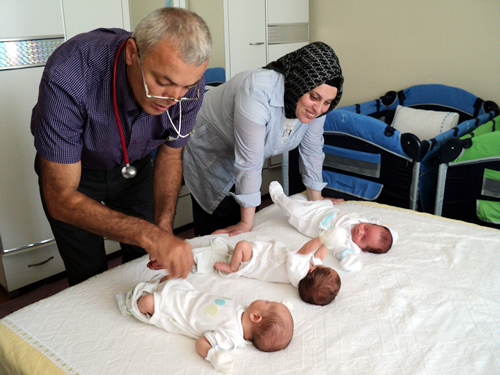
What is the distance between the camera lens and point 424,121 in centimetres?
318

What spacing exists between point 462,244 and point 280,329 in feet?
3.41

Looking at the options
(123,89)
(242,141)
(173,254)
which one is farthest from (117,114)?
(242,141)

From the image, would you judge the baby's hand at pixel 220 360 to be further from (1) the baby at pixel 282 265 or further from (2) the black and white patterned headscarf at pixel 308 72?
(2) the black and white patterned headscarf at pixel 308 72

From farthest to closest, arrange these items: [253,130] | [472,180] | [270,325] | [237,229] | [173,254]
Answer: [472,180]
[237,229]
[253,130]
[270,325]
[173,254]

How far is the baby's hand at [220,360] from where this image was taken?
121 cm

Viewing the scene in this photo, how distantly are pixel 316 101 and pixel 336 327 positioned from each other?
93 cm

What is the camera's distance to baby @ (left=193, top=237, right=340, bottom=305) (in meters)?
1.52

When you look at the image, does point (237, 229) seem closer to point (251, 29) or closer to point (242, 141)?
point (242, 141)

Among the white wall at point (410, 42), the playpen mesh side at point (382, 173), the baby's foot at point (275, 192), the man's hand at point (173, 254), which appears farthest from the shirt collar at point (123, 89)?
the white wall at point (410, 42)

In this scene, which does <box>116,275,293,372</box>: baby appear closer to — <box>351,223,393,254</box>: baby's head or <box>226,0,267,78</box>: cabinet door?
<box>351,223,393,254</box>: baby's head

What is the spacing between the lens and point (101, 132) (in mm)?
1390

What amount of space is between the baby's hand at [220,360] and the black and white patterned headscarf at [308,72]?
3.56ft

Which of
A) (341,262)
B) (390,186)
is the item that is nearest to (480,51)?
(390,186)

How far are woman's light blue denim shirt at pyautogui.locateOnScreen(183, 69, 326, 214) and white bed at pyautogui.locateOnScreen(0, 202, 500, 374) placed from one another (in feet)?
1.67
